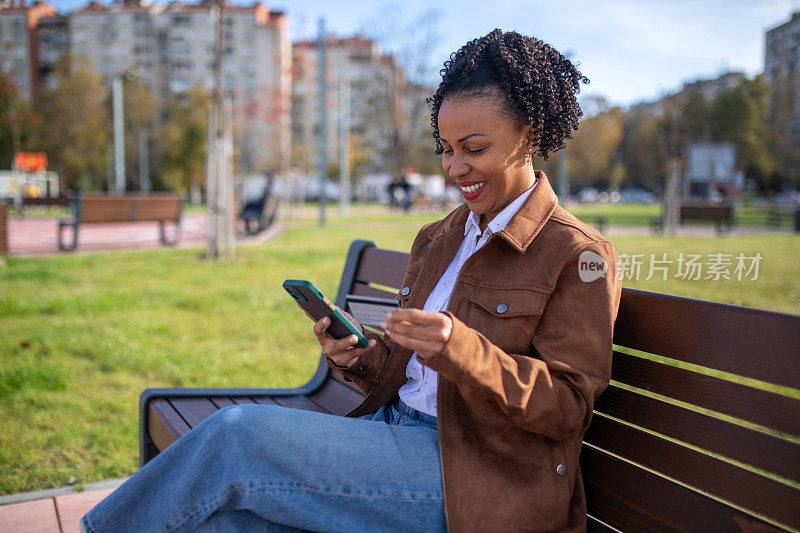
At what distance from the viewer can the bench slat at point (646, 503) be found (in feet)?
4.98

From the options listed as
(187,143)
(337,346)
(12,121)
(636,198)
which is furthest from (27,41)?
(337,346)

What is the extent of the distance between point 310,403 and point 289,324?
333cm

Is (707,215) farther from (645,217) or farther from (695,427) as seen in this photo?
(695,427)

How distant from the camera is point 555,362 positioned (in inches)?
61.9

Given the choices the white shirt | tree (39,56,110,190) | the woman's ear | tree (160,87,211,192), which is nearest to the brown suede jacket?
the white shirt

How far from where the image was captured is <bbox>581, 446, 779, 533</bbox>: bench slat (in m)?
1.52

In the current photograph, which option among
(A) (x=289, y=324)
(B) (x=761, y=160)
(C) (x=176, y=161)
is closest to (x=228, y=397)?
(A) (x=289, y=324)

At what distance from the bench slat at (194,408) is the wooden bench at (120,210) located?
9884mm

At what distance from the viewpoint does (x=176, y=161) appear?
1948 inches

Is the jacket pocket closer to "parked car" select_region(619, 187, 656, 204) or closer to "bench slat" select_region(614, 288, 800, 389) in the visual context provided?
"bench slat" select_region(614, 288, 800, 389)

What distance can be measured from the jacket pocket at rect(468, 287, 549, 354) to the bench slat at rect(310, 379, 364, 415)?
3.56 feet

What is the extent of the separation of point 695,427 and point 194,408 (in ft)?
6.01

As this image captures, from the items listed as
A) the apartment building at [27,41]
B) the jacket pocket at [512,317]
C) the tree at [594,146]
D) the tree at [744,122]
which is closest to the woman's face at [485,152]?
the jacket pocket at [512,317]

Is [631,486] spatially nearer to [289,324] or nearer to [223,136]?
[289,324]
